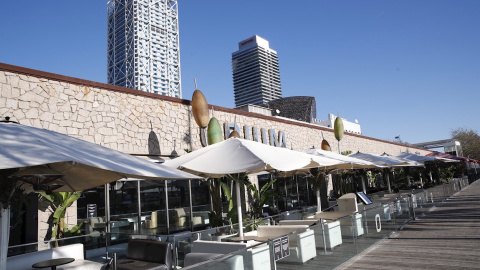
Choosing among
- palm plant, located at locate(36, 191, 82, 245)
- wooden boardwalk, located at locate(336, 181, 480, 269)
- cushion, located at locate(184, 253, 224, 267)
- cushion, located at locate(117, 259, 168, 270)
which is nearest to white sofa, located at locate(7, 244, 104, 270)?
cushion, located at locate(117, 259, 168, 270)

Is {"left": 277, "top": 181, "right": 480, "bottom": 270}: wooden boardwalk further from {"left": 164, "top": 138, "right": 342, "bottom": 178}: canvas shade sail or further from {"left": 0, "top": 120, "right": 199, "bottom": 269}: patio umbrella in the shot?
{"left": 0, "top": 120, "right": 199, "bottom": 269}: patio umbrella

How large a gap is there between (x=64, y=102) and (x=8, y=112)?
128 cm

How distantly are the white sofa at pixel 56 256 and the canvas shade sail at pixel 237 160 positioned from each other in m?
2.14

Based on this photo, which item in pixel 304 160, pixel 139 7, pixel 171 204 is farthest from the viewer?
pixel 139 7

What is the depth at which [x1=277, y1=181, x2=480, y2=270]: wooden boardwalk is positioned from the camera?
548cm

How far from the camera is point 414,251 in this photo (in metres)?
6.58

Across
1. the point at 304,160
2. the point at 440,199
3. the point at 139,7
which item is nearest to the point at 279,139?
the point at 440,199

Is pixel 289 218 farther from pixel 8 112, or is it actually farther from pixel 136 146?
pixel 8 112

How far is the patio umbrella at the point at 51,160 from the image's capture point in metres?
2.66

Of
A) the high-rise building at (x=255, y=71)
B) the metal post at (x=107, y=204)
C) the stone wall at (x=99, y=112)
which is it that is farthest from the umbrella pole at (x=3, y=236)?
the high-rise building at (x=255, y=71)

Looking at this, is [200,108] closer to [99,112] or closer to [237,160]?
[99,112]

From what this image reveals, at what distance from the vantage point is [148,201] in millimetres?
9828

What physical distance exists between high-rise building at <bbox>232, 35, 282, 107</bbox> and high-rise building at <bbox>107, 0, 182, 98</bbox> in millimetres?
28218

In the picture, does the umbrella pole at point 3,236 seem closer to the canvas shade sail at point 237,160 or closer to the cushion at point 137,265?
the cushion at point 137,265
